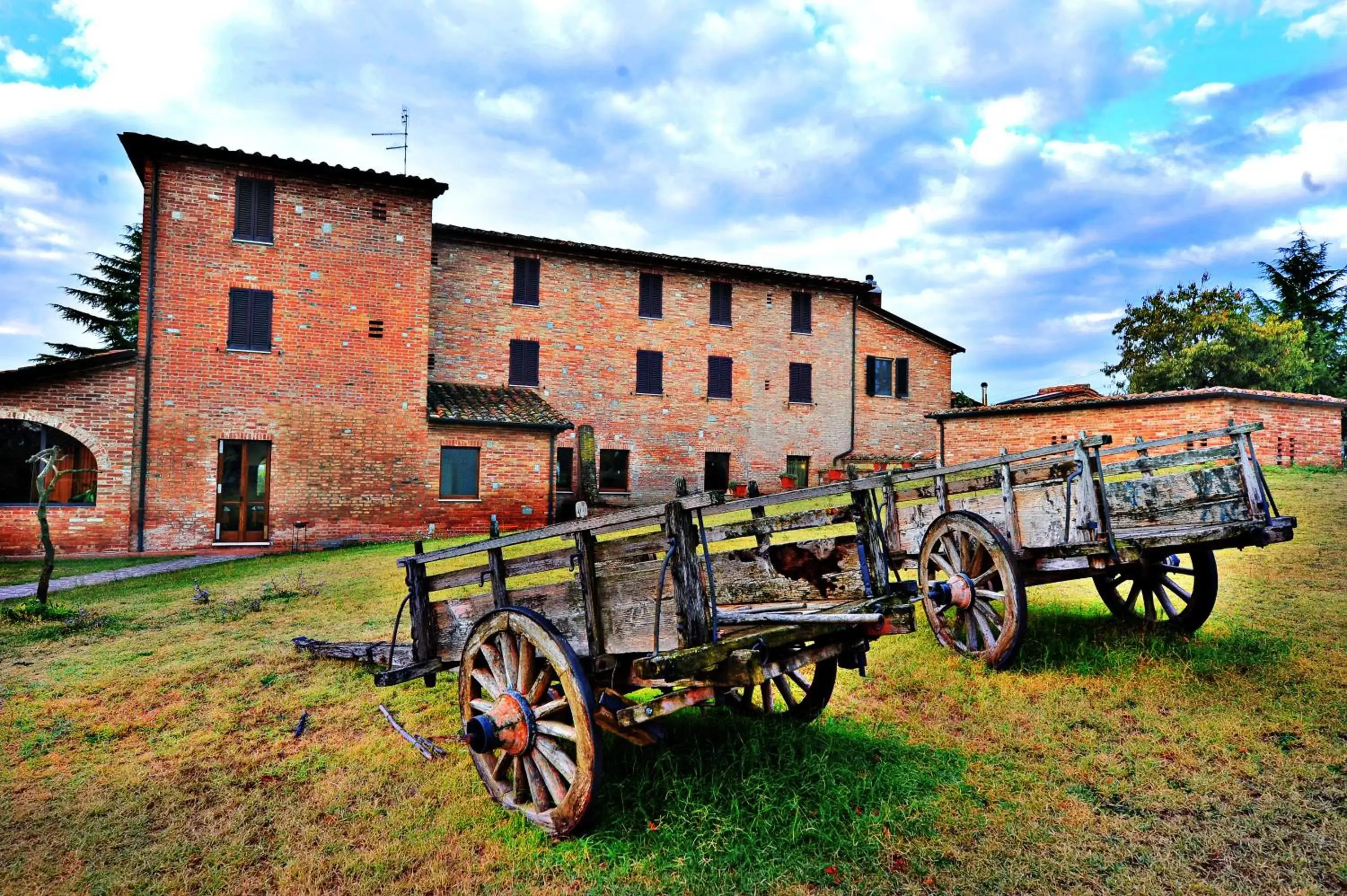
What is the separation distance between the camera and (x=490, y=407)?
18344 mm

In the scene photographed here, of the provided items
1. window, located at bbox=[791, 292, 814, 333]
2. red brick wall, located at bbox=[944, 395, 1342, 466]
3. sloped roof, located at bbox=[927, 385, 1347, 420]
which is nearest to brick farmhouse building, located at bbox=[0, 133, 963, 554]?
window, located at bbox=[791, 292, 814, 333]

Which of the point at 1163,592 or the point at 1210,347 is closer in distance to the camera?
the point at 1163,592

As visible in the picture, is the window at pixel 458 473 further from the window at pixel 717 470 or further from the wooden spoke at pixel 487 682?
the wooden spoke at pixel 487 682

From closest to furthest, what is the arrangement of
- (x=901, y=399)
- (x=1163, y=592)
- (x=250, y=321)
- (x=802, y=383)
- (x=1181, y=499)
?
(x=1181, y=499), (x=1163, y=592), (x=250, y=321), (x=802, y=383), (x=901, y=399)

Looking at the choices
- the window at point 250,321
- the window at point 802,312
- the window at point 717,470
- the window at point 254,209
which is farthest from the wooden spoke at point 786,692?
the window at point 802,312

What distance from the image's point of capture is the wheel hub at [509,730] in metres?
3.28

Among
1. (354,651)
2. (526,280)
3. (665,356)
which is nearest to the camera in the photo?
(354,651)

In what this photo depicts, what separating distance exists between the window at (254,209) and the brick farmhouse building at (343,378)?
44 mm

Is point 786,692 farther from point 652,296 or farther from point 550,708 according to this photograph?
point 652,296

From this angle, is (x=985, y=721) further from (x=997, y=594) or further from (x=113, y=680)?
(x=113, y=680)

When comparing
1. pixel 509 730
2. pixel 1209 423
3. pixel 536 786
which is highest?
pixel 1209 423

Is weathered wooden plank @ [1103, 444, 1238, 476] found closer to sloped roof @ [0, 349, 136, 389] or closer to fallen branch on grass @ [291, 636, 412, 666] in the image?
fallen branch on grass @ [291, 636, 412, 666]

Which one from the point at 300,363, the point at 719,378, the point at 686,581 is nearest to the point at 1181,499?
the point at 686,581

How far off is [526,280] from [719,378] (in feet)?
22.1
